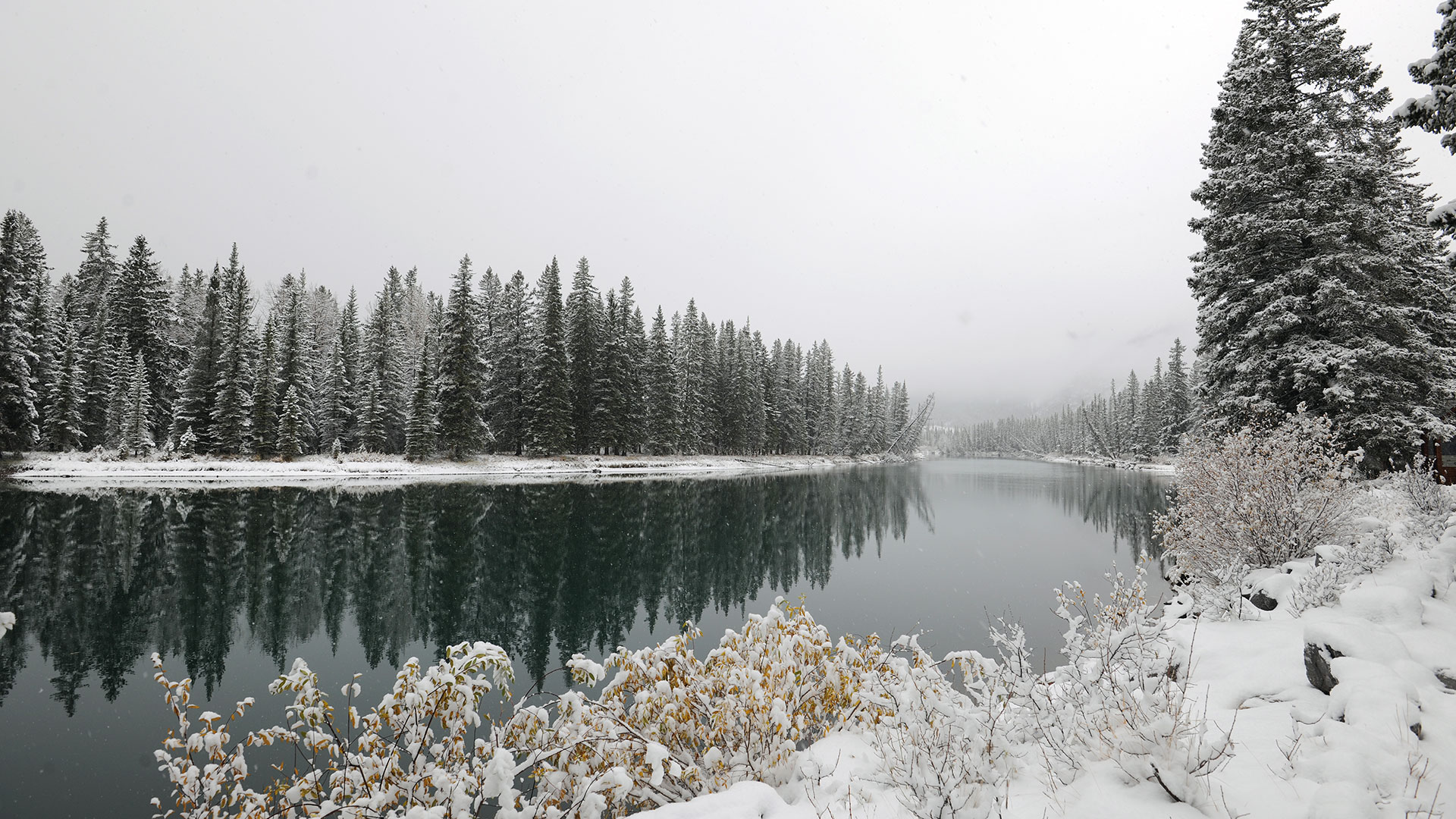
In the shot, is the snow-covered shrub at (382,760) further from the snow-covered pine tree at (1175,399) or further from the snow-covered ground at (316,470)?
the snow-covered pine tree at (1175,399)

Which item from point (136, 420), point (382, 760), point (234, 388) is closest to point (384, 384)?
point (234, 388)

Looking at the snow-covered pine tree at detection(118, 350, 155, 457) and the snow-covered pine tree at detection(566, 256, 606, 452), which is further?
the snow-covered pine tree at detection(566, 256, 606, 452)

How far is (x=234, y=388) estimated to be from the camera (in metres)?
41.2

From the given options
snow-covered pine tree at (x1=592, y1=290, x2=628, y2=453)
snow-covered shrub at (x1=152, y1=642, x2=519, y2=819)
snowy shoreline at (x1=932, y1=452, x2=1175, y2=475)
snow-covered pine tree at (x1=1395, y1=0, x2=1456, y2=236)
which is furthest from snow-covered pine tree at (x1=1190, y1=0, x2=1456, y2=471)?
snow-covered pine tree at (x1=592, y1=290, x2=628, y2=453)

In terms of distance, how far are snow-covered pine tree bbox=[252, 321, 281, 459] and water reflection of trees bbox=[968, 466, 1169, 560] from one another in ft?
171

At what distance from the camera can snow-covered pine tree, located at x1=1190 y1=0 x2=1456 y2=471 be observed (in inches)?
558

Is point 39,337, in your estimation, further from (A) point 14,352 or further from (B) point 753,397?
(B) point 753,397

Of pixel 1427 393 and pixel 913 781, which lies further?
pixel 1427 393

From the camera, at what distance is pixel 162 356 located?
4547cm

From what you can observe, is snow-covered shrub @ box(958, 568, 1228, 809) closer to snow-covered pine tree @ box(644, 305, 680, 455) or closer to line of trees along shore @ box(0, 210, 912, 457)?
line of trees along shore @ box(0, 210, 912, 457)

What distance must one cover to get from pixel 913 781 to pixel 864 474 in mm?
59383

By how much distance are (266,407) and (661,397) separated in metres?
31.1

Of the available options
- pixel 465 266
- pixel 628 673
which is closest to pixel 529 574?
pixel 628 673

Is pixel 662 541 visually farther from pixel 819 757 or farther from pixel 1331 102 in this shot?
pixel 1331 102
